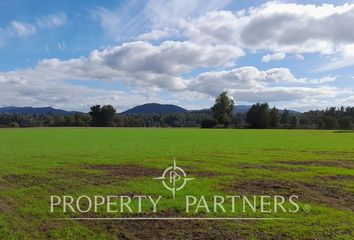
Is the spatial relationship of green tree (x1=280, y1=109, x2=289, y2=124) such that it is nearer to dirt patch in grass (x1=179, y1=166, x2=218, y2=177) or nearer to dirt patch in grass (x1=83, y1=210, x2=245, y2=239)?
dirt patch in grass (x1=179, y1=166, x2=218, y2=177)

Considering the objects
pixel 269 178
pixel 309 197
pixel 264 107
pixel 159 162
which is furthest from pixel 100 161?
pixel 264 107

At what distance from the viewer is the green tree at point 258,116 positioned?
141m

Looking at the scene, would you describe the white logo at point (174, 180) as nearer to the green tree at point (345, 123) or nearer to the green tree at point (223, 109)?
the green tree at point (223, 109)

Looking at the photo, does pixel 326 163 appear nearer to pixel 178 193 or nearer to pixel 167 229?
pixel 178 193

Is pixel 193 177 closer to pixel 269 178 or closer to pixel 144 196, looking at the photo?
pixel 269 178

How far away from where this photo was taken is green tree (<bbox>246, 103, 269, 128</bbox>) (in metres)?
141

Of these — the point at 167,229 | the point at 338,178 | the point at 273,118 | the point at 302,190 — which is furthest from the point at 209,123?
the point at 167,229

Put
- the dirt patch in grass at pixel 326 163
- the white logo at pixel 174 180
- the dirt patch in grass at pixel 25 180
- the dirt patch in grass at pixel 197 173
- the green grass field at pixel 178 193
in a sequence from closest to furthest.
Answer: the green grass field at pixel 178 193
the white logo at pixel 174 180
the dirt patch in grass at pixel 25 180
the dirt patch in grass at pixel 197 173
the dirt patch in grass at pixel 326 163

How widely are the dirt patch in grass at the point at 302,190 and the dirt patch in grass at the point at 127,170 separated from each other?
17.2 feet

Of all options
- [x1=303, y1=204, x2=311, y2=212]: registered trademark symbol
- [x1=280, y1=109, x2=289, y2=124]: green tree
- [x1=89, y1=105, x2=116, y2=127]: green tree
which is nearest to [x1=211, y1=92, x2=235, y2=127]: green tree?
[x1=89, y1=105, x2=116, y2=127]: green tree

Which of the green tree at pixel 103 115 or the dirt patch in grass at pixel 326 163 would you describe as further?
the green tree at pixel 103 115

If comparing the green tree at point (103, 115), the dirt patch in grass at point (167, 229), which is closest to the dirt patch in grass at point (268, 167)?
the dirt patch in grass at point (167, 229)

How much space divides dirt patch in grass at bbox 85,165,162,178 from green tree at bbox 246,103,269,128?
121m

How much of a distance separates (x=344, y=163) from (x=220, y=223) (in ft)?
60.3
